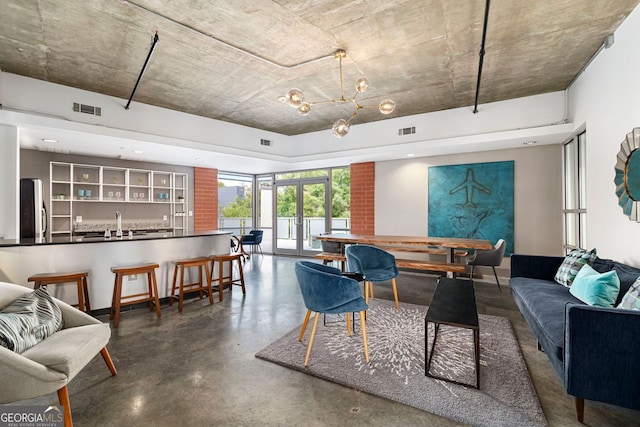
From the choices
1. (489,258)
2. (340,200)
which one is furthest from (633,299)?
(340,200)

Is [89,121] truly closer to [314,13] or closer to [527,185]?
[314,13]

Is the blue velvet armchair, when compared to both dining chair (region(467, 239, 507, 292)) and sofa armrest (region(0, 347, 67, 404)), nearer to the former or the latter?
sofa armrest (region(0, 347, 67, 404))

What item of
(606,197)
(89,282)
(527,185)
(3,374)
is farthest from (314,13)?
(527,185)

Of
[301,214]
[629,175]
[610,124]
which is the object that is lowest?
[301,214]

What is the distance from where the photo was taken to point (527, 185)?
17.3ft

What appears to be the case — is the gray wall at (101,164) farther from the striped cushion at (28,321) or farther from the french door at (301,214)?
the striped cushion at (28,321)

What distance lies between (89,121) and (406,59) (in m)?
4.69

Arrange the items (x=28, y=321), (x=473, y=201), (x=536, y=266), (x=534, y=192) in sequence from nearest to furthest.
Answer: (x=28, y=321) → (x=536, y=266) → (x=534, y=192) → (x=473, y=201)

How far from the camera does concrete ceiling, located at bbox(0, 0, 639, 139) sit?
271cm

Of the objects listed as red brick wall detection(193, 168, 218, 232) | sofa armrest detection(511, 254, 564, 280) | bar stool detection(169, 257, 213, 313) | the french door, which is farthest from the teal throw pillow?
red brick wall detection(193, 168, 218, 232)

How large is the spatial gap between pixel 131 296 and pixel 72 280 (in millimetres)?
634

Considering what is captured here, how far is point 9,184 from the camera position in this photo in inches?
148

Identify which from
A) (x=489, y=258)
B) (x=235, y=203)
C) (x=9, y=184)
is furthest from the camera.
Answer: (x=235, y=203)

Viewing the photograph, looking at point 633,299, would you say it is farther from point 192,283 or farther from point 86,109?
point 86,109
